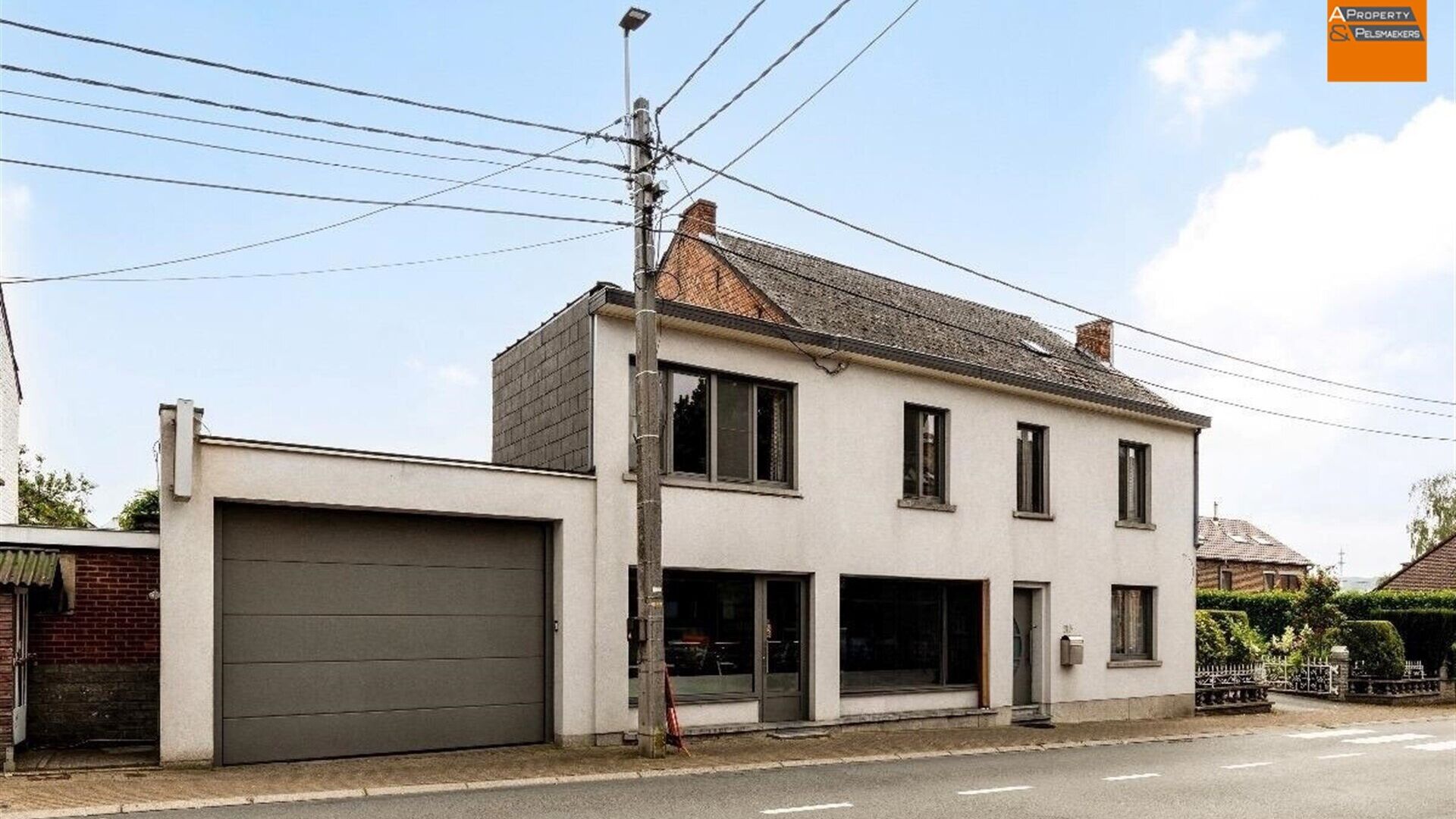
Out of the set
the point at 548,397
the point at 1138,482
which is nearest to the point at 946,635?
the point at 1138,482

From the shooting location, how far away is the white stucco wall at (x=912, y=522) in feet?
49.2

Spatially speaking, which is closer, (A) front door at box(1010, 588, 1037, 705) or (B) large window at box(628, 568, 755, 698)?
(B) large window at box(628, 568, 755, 698)

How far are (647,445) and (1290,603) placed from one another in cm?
3138

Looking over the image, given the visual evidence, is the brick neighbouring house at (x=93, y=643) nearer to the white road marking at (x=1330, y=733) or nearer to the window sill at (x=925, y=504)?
the window sill at (x=925, y=504)

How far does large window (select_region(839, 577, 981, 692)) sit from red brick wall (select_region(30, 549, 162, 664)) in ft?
29.6

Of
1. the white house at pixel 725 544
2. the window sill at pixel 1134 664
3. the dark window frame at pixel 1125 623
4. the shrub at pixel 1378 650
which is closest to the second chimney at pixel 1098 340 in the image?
the white house at pixel 725 544

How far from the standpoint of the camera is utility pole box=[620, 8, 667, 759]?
1356cm

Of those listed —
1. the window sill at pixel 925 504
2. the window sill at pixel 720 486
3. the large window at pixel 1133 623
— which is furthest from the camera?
the large window at pixel 1133 623

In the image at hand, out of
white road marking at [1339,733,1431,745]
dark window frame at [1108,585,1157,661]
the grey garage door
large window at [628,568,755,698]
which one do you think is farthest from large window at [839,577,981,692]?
white road marking at [1339,733,1431,745]

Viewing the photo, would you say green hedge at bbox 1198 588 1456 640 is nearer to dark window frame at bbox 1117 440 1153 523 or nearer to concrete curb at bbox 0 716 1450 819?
dark window frame at bbox 1117 440 1153 523

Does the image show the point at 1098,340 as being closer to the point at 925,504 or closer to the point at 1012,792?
the point at 925,504

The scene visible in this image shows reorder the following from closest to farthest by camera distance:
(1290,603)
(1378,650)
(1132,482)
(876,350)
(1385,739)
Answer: (876,350) < (1385,739) < (1132,482) < (1378,650) < (1290,603)

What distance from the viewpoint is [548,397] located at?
16.2 meters

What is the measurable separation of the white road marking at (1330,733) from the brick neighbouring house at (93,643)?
53.3 ft
